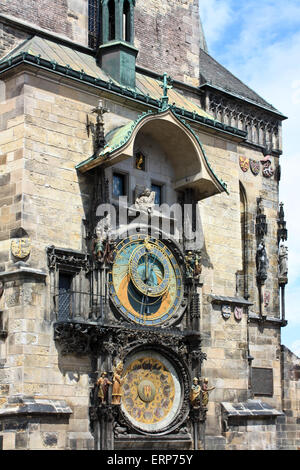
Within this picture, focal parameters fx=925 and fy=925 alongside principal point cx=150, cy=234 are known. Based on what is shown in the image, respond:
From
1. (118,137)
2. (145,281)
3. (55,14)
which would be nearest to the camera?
A: (118,137)

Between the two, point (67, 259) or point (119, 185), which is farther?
point (119, 185)

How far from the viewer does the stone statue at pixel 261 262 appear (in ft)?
87.2

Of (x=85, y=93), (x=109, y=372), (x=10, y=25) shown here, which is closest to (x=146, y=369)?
(x=109, y=372)

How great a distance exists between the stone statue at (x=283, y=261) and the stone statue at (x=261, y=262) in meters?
0.95

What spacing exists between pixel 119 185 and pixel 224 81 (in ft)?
25.8

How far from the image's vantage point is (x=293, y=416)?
87.7 feet

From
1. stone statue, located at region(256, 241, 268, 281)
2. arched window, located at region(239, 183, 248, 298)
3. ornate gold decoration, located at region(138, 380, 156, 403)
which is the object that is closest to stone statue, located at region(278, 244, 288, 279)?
stone statue, located at region(256, 241, 268, 281)

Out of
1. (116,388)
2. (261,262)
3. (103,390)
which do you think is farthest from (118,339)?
(261,262)

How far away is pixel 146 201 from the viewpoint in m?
21.2

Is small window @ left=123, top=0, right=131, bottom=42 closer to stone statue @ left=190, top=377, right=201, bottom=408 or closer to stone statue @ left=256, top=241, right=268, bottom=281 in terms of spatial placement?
stone statue @ left=256, top=241, right=268, bottom=281

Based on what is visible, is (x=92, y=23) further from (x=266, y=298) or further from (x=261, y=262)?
(x=266, y=298)

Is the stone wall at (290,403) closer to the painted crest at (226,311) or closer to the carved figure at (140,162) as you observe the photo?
the painted crest at (226,311)

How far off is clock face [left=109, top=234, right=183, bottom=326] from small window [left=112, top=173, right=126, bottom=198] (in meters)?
1.06
